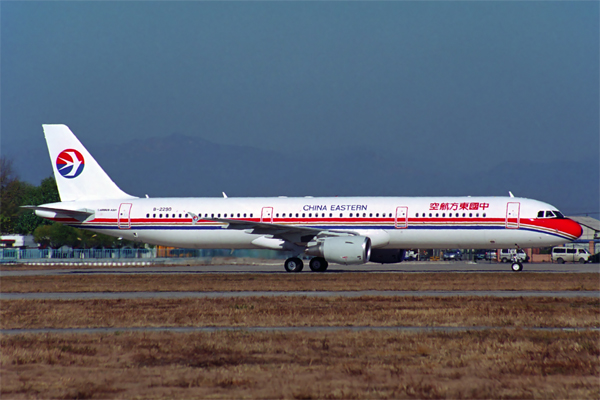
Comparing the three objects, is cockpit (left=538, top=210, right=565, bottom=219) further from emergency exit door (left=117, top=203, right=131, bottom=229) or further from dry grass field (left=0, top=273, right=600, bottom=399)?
emergency exit door (left=117, top=203, right=131, bottom=229)

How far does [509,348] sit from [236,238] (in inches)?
1158

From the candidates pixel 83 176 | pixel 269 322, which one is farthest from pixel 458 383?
pixel 83 176

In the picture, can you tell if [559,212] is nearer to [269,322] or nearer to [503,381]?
[269,322]

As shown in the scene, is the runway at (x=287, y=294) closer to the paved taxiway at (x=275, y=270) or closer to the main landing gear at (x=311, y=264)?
the main landing gear at (x=311, y=264)

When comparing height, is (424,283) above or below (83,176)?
below

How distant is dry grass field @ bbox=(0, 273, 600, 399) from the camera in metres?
8.92

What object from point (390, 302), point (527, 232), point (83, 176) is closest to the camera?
point (390, 302)

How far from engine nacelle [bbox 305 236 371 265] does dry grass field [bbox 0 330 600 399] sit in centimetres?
2134

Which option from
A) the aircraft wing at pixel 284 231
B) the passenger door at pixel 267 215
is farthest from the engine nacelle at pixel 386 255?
the passenger door at pixel 267 215

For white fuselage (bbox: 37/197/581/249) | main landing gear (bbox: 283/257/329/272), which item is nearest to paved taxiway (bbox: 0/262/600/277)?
main landing gear (bbox: 283/257/329/272)

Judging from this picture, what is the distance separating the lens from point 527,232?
37.2 meters

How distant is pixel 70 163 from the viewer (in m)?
43.7

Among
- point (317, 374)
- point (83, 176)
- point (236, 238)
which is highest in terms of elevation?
point (83, 176)

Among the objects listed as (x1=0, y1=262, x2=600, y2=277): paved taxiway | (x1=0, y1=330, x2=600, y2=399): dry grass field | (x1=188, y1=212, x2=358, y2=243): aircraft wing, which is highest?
(x1=188, y1=212, x2=358, y2=243): aircraft wing
